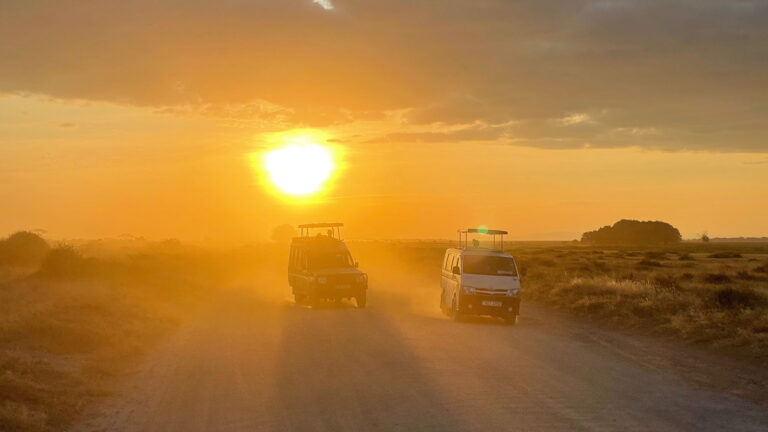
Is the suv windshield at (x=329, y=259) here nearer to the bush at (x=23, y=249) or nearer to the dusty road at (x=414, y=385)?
the dusty road at (x=414, y=385)

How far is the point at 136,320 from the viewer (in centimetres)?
2295

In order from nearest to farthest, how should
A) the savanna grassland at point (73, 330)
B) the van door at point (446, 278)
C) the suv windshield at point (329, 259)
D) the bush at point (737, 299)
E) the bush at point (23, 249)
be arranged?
the savanna grassland at point (73, 330) < the bush at point (737, 299) < the van door at point (446, 278) < the suv windshield at point (329, 259) < the bush at point (23, 249)

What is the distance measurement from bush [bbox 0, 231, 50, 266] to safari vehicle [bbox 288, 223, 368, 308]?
3373 cm

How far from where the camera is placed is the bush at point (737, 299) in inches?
923

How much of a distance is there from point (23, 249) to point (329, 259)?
3878 centimetres

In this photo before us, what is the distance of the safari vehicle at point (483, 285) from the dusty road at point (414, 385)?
252 centimetres

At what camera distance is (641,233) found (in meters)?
175

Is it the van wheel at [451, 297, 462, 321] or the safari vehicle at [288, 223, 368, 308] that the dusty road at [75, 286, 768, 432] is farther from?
the safari vehicle at [288, 223, 368, 308]

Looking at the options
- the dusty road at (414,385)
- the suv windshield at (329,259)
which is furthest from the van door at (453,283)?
the suv windshield at (329,259)

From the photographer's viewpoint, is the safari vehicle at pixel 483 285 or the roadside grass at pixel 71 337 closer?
the roadside grass at pixel 71 337

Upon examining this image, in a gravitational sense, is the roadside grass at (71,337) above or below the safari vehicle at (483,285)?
below

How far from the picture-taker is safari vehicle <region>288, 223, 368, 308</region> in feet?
93.3

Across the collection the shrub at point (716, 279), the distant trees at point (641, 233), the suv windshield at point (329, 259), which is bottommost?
the shrub at point (716, 279)

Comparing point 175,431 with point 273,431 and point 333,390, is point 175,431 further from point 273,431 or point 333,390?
point 333,390
